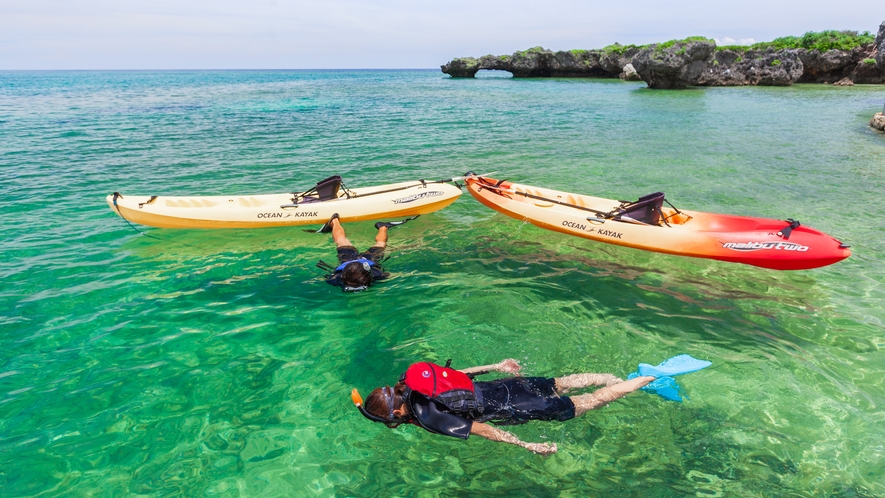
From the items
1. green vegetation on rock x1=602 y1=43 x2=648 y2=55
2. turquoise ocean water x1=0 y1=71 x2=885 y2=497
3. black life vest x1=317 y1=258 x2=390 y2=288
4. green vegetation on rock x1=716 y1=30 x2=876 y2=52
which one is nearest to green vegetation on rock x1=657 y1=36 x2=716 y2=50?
green vegetation on rock x1=716 y1=30 x2=876 y2=52

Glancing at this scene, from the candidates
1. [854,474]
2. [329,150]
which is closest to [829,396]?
[854,474]

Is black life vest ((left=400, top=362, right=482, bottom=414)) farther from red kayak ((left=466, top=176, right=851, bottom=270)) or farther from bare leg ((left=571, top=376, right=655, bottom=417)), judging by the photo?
red kayak ((left=466, top=176, right=851, bottom=270))

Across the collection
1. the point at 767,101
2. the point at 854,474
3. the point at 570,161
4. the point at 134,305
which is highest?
the point at 767,101

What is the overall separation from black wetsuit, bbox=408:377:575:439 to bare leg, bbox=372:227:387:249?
212 inches

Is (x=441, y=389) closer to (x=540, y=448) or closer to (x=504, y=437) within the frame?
(x=504, y=437)

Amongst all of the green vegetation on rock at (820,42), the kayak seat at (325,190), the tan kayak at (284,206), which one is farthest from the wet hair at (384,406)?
the green vegetation on rock at (820,42)

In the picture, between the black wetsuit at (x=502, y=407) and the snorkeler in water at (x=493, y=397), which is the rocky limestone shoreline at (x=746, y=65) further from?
the black wetsuit at (x=502, y=407)

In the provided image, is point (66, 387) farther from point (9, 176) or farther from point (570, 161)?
point (570, 161)

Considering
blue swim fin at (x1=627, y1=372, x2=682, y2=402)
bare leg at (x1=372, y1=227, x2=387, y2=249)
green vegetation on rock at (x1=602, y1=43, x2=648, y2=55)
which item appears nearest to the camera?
blue swim fin at (x1=627, y1=372, x2=682, y2=402)

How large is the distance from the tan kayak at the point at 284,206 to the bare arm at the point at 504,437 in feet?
24.7

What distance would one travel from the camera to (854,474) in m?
4.77

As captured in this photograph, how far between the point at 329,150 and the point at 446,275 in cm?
1364

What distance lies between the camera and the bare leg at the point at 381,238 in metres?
10.2

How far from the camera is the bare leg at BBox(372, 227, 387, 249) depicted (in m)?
10.2
